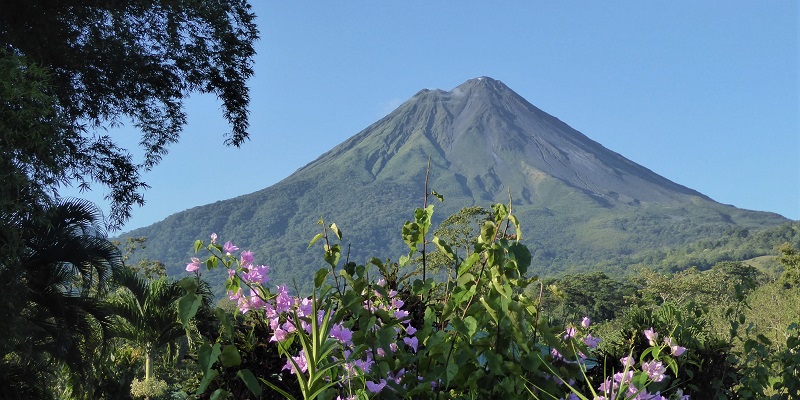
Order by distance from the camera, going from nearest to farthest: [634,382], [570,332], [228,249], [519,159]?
A: [634,382] < [228,249] < [570,332] < [519,159]

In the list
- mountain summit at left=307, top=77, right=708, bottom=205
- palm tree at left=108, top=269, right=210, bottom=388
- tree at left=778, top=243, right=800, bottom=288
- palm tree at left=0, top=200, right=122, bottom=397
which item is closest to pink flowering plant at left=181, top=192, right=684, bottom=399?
palm tree at left=0, top=200, right=122, bottom=397

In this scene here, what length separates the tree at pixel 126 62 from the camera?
37.2 feet

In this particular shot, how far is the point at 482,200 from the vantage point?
17238 centimetres

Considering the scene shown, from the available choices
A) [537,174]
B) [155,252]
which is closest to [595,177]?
[537,174]

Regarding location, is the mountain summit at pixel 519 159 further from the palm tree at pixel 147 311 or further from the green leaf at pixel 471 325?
the green leaf at pixel 471 325

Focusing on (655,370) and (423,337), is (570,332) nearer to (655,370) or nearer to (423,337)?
(655,370)

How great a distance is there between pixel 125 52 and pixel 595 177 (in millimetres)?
183011

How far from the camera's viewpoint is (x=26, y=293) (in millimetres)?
9648

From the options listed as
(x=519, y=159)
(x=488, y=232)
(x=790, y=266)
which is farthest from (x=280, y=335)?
(x=519, y=159)

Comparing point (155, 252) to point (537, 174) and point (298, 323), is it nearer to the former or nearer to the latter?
point (537, 174)

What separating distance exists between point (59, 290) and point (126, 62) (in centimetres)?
372

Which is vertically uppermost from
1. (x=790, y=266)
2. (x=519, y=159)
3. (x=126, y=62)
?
(x=519, y=159)

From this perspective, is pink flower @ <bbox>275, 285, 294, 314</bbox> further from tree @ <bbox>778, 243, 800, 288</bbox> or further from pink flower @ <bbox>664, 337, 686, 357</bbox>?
tree @ <bbox>778, 243, 800, 288</bbox>

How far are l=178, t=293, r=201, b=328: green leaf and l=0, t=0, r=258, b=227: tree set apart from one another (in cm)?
980
